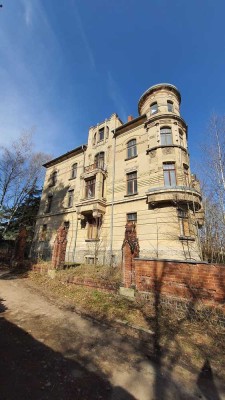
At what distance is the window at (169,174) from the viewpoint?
15712 millimetres

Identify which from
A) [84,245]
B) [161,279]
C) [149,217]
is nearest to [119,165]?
[149,217]

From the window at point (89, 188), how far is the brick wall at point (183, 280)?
12.8m

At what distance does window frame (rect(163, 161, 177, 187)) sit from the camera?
1568 cm

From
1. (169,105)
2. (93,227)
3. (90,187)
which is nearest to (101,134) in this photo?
(90,187)

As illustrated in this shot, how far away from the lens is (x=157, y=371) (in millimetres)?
3701

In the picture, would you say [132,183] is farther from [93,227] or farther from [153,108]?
[153,108]

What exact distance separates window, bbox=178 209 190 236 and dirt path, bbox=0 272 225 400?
10.4m

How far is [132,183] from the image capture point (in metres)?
17.9

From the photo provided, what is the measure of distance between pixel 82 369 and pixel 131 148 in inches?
705

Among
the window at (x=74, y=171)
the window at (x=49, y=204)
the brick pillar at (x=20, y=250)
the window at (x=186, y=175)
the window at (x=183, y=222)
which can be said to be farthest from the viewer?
the window at (x=49, y=204)

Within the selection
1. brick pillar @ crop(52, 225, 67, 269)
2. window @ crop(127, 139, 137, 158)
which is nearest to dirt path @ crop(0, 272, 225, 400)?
brick pillar @ crop(52, 225, 67, 269)

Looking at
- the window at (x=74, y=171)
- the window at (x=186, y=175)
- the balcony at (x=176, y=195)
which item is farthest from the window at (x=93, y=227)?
the window at (x=186, y=175)

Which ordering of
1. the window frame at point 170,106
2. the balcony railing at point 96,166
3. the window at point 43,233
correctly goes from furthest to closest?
the window at point 43,233 → the balcony railing at point 96,166 → the window frame at point 170,106

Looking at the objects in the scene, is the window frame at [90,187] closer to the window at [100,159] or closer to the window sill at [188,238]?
the window at [100,159]
